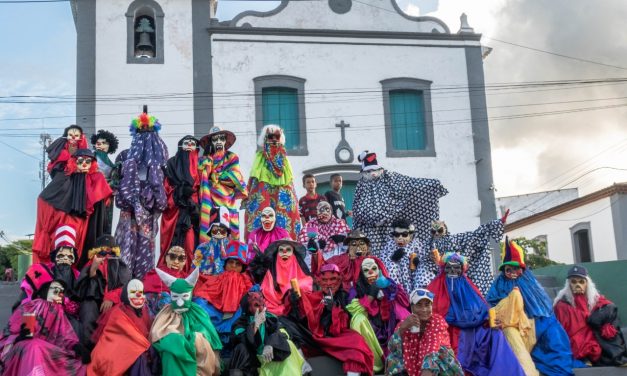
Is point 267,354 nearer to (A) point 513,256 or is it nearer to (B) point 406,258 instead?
(B) point 406,258

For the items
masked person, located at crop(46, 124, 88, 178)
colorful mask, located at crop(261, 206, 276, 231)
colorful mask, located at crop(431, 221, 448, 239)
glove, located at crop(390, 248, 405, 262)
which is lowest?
glove, located at crop(390, 248, 405, 262)

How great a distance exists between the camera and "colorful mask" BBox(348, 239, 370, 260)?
31.1 feet

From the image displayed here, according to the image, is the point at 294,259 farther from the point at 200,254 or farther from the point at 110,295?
the point at 110,295

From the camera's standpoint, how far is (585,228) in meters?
29.2

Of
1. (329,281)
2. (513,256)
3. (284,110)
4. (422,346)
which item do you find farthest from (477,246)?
(284,110)

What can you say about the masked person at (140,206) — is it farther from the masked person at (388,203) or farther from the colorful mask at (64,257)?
the masked person at (388,203)

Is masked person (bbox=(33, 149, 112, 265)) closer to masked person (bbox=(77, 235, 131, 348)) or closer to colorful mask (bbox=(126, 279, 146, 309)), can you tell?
masked person (bbox=(77, 235, 131, 348))

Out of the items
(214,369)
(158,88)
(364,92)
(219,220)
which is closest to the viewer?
(214,369)

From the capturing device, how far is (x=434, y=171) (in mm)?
19406

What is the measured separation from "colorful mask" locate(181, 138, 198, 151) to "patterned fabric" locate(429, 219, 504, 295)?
361cm

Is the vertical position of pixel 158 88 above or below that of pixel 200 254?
above

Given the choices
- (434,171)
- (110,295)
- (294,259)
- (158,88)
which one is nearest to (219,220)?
(294,259)

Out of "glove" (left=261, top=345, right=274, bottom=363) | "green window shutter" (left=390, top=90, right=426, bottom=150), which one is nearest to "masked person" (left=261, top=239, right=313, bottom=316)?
"glove" (left=261, top=345, right=274, bottom=363)

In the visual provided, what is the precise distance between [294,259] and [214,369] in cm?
204
